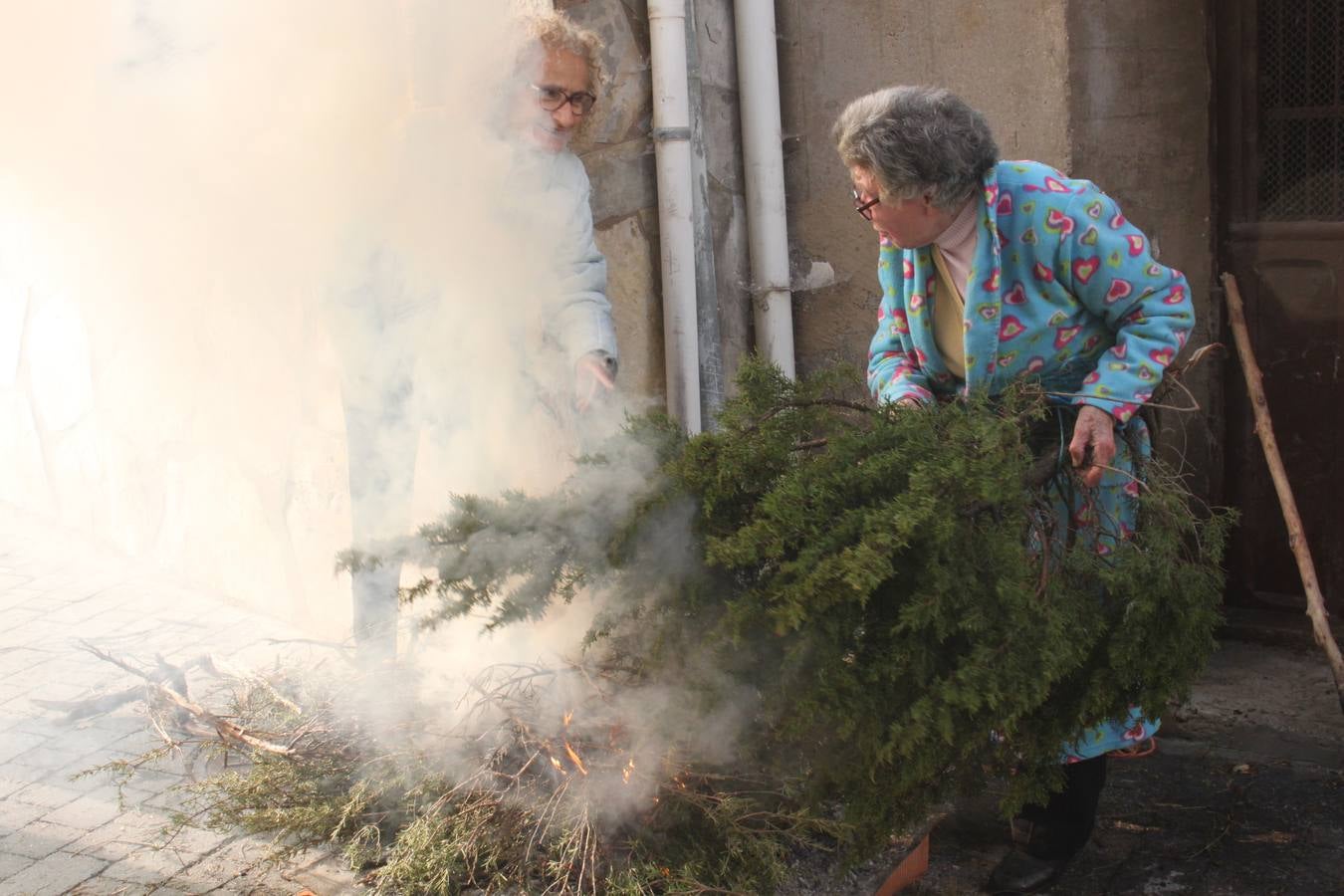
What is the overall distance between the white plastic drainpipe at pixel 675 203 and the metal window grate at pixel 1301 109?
87.9 inches

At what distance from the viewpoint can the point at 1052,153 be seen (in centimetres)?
484

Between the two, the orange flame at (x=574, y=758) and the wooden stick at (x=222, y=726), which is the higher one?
the orange flame at (x=574, y=758)

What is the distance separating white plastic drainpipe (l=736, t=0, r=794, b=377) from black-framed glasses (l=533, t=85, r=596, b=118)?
1079 mm

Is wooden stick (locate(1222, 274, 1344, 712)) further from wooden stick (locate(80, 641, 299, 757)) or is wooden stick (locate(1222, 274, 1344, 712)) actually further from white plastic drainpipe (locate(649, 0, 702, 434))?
wooden stick (locate(80, 641, 299, 757))

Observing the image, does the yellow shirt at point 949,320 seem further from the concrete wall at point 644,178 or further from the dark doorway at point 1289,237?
the dark doorway at point 1289,237

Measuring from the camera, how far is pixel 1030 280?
3.21 m

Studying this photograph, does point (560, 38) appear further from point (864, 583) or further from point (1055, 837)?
point (1055, 837)

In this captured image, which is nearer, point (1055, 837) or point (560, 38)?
point (1055, 837)

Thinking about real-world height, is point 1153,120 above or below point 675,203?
above

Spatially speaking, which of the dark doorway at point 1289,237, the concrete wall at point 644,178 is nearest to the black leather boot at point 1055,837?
the dark doorway at point 1289,237

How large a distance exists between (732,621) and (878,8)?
323 cm

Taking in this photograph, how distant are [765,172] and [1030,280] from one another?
7.35 ft

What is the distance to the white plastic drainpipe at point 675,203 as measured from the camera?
4.90 metres

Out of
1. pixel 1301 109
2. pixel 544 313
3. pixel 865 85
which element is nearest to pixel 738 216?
pixel 865 85
